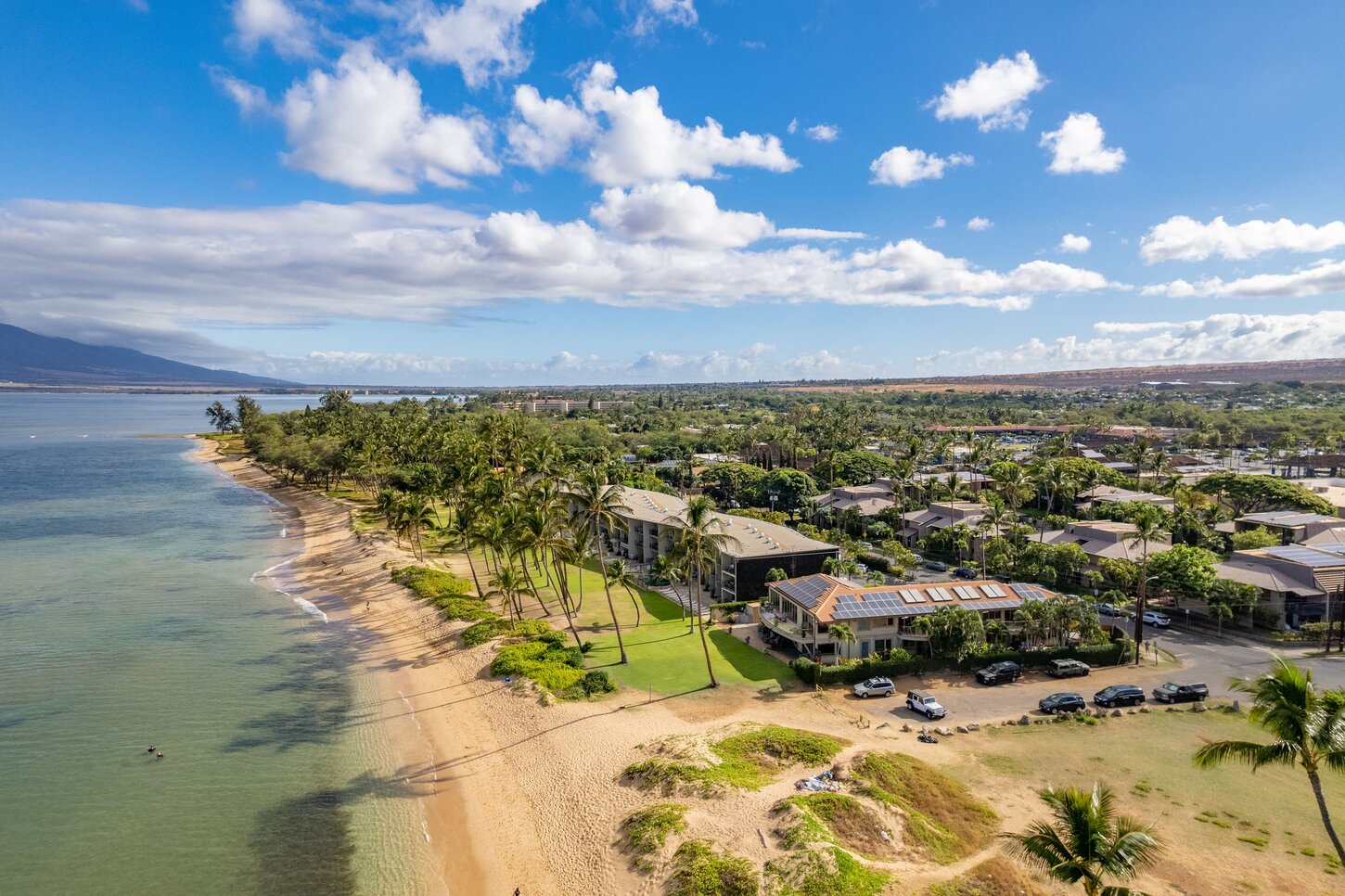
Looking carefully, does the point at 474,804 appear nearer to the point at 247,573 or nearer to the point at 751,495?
the point at 247,573

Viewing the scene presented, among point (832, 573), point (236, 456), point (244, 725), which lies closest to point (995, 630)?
point (832, 573)

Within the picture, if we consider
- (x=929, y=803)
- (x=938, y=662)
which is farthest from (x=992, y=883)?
(x=938, y=662)

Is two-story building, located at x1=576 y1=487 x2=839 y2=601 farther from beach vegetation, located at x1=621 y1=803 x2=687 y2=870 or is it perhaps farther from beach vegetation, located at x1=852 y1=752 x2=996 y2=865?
beach vegetation, located at x1=621 y1=803 x2=687 y2=870

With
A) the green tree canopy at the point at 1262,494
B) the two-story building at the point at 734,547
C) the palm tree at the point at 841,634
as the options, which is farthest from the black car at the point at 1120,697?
the green tree canopy at the point at 1262,494

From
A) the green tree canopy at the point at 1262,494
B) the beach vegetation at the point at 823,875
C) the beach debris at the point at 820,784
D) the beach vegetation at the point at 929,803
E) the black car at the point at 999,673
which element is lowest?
the black car at the point at 999,673

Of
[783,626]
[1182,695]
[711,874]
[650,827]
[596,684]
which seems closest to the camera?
[711,874]

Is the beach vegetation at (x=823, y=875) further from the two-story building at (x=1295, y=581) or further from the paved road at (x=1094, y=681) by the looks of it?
the two-story building at (x=1295, y=581)

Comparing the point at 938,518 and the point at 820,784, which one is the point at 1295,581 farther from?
the point at 820,784
